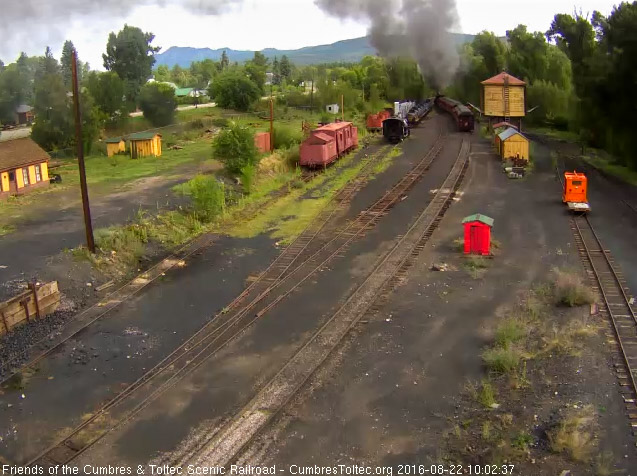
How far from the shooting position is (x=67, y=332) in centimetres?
1550

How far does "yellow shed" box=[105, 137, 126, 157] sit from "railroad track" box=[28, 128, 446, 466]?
20.9 m

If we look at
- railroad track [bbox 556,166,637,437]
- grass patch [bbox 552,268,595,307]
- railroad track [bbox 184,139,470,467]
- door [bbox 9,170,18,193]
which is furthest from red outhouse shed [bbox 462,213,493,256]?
door [bbox 9,170,18,193]

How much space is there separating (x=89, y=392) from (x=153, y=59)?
234ft

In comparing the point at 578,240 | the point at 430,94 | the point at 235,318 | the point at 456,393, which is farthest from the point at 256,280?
the point at 430,94

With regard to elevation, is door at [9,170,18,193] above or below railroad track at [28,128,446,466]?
above

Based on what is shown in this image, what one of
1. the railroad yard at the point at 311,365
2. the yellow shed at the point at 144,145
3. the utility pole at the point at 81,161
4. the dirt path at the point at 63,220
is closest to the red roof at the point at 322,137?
the dirt path at the point at 63,220

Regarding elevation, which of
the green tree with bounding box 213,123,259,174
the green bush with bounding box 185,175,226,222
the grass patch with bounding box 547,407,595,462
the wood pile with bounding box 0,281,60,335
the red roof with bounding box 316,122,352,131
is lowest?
the grass patch with bounding box 547,407,595,462

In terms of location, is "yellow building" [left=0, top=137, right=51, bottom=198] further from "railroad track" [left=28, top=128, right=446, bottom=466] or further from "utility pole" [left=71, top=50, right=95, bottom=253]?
"railroad track" [left=28, top=128, right=446, bottom=466]

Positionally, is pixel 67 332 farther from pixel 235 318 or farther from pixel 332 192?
pixel 332 192

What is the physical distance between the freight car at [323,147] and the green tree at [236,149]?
4540mm

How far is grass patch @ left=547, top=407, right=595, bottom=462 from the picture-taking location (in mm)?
9930

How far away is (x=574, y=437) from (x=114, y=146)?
1503 inches

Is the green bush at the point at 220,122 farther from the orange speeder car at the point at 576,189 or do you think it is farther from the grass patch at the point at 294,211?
the orange speeder car at the point at 576,189

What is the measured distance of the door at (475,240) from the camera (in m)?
20.5
